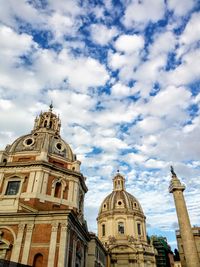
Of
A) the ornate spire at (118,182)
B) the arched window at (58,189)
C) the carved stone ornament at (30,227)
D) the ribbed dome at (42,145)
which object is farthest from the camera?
the ornate spire at (118,182)

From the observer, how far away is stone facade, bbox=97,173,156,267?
50594 mm

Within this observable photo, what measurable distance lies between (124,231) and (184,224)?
2930cm

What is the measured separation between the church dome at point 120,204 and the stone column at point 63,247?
115 feet

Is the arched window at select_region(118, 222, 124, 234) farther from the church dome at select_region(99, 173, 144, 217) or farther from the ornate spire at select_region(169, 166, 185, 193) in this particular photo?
the ornate spire at select_region(169, 166, 185, 193)

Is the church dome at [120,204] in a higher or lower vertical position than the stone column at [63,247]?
higher

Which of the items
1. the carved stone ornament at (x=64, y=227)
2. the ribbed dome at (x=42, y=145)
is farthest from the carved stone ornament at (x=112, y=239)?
the carved stone ornament at (x=64, y=227)

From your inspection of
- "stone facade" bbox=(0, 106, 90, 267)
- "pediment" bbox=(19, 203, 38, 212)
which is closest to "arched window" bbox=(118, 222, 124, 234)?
"stone facade" bbox=(0, 106, 90, 267)

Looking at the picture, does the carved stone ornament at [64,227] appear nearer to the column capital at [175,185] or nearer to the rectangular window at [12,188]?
the rectangular window at [12,188]

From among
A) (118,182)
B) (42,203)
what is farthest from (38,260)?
(118,182)

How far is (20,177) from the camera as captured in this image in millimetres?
28422

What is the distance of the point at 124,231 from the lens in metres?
54.4

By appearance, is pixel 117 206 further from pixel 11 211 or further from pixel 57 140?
pixel 11 211

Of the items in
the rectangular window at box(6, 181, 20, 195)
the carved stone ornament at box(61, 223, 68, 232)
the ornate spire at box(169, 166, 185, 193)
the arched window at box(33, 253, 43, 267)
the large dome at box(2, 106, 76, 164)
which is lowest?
the arched window at box(33, 253, 43, 267)

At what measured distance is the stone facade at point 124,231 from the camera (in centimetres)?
5059
